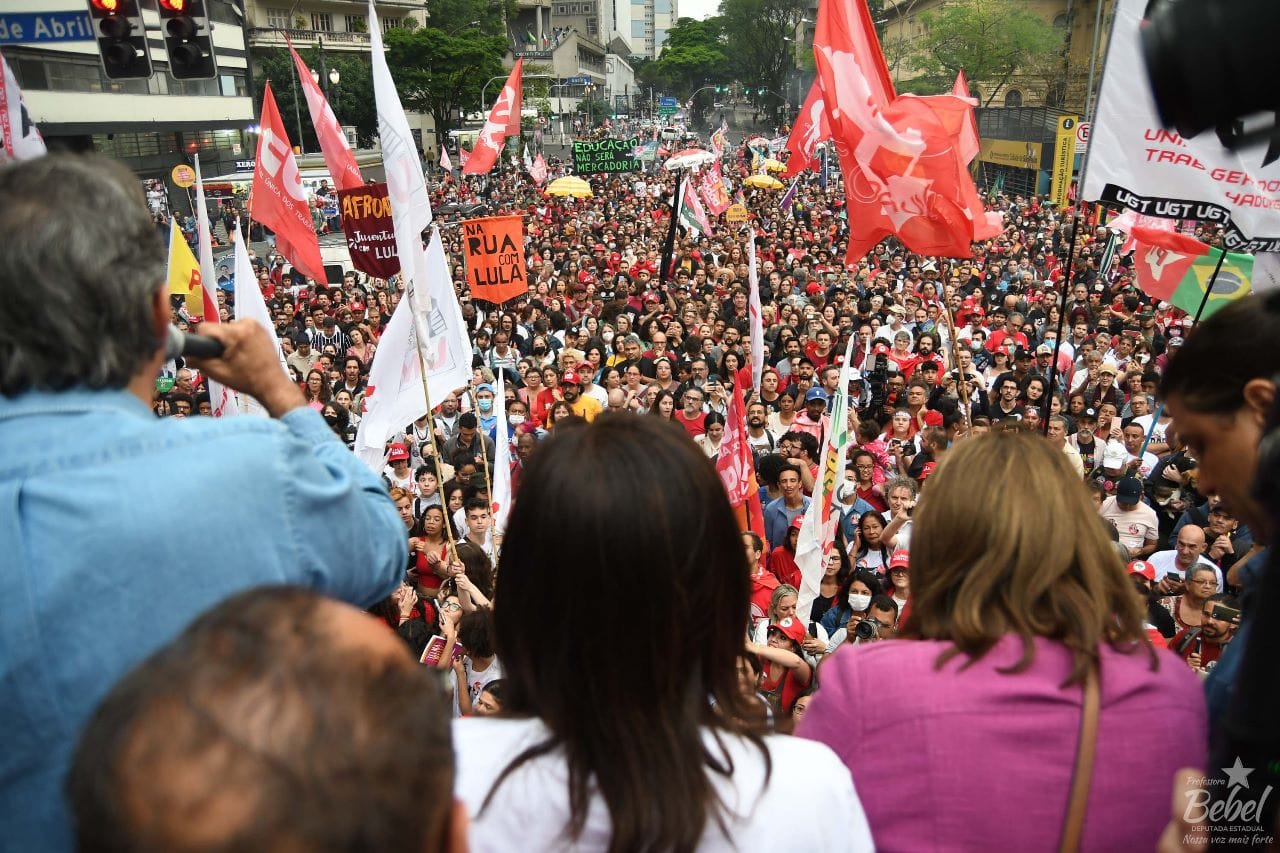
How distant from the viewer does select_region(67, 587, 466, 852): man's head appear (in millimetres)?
729

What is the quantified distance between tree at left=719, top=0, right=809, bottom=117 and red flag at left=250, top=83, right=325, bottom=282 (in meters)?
86.5

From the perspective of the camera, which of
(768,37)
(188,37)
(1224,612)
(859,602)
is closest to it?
(1224,612)

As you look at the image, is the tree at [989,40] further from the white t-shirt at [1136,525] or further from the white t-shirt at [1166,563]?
the white t-shirt at [1166,563]

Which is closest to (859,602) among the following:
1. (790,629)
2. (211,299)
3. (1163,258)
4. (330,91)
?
(790,629)

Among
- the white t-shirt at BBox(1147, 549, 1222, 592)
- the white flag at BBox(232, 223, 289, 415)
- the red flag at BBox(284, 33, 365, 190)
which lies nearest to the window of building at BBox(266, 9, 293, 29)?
the red flag at BBox(284, 33, 365, 190)

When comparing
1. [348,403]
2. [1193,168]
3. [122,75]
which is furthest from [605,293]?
[1193,168]

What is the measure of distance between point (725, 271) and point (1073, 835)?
50.7 ft

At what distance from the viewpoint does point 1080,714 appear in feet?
4.78

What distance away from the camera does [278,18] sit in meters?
58.9

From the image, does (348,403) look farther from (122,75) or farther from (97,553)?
(97,553)

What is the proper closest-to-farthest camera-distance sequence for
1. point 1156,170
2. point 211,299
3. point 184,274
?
point 1156,170 < point 211,299 < point 184,274

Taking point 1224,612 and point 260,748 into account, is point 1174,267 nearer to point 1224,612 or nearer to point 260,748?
point 1224,612

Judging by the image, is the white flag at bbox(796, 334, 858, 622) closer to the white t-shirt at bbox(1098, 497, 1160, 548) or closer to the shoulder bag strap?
the white t-shirt at bbox(1098, 497, 1160, 548)

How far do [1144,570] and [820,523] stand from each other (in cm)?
179
